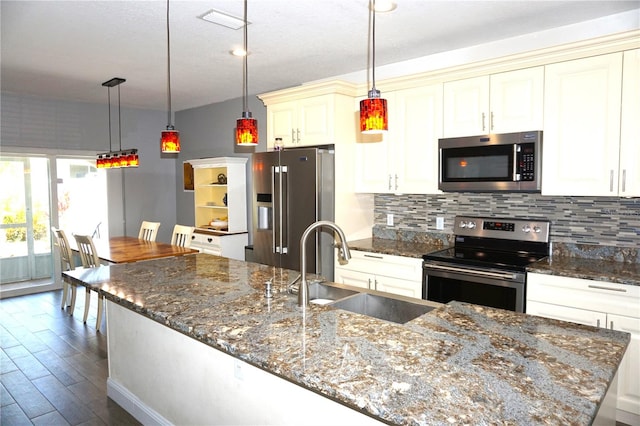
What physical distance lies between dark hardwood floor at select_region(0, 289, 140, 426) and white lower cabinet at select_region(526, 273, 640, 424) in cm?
270

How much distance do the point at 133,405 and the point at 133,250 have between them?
86.8 inches

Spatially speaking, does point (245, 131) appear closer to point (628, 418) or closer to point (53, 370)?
point (53, 370)

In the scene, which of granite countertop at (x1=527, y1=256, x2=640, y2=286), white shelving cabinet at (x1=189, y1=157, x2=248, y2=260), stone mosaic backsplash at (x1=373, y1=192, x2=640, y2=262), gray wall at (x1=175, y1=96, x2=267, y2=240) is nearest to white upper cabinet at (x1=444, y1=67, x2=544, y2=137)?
stone mosaic backsplash at (x1=373, y1=192, x2=640, y2=262)

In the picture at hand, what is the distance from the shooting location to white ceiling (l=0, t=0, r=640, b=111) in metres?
2.81

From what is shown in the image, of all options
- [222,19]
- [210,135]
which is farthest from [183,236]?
[222,19]

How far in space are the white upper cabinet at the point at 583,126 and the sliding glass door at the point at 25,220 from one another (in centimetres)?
599

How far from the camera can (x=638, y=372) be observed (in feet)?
8.43

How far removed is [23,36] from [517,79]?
3.72 meters

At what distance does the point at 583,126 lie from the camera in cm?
293

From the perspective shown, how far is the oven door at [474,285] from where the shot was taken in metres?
2.94

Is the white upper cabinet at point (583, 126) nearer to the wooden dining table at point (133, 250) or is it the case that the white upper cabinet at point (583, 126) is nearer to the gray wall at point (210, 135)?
the gray wall at point (210, 135)

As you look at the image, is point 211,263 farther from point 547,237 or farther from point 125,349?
point 547,237

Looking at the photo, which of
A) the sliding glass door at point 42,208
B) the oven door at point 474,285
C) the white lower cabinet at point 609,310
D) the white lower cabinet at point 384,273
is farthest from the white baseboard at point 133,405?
the sliding glass door at point 42,208

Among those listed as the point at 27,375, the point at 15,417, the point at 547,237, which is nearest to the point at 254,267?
the point at 15,417
